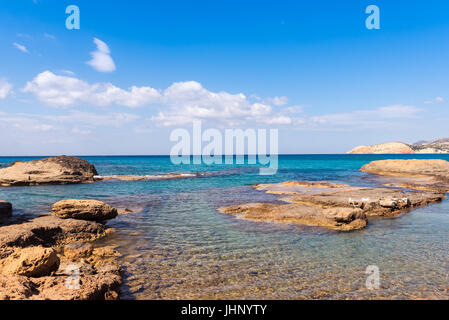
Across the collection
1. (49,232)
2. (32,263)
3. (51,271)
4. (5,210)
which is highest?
(32,263)

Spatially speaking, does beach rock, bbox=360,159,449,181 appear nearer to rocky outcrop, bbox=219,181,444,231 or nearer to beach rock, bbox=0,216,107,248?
rocky outcrop, bbox=219,181,444,231

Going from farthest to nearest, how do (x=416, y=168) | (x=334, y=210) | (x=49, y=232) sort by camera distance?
(x=416, y=168), (x=334, y=210), (x=49, y=232)

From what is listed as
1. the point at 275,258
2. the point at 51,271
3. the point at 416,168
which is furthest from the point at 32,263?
the point at 416,168

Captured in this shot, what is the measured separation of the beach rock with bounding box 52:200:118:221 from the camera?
50.5 feet

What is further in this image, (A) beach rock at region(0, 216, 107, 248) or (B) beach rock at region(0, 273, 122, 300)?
(A) beach rock at region(0, 216, 107, 248)

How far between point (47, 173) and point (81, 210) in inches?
1390

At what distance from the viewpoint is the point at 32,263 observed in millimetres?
7504

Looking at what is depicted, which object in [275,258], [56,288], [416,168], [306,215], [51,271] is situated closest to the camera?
[56,288]

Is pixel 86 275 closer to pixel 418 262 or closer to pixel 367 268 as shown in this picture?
pixel 367 268

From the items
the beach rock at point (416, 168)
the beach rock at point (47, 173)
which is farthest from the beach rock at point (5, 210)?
the beach rock at point (416, 168)

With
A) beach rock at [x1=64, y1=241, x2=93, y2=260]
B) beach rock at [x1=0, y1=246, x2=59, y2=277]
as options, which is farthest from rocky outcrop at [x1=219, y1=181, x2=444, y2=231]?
beach rock at [x1=0, y1=246, x2=59, y2=277]

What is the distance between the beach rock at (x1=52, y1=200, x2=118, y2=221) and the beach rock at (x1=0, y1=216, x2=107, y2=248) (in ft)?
1.81

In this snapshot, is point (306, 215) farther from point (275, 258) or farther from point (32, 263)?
point (32, 263)

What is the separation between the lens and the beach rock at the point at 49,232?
1075 cm
